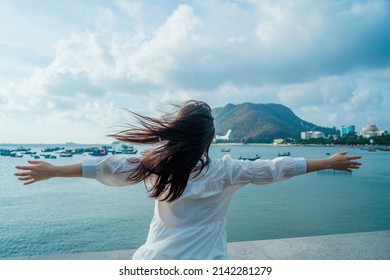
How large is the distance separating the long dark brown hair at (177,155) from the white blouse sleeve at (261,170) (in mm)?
114

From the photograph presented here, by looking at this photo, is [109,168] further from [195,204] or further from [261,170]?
[261,170]

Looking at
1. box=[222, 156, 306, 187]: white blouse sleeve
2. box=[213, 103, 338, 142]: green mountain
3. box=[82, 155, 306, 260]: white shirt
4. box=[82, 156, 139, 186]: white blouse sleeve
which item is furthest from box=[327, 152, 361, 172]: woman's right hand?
box=[213, 103, 338, 142]: green mountain

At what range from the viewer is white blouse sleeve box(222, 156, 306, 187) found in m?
1.17

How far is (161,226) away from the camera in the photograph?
1195mm

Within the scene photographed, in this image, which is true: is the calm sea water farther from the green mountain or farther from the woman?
the green mountain

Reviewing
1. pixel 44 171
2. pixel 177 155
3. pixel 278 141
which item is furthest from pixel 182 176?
pixel 278 141

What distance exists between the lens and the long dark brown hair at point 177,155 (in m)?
1.15

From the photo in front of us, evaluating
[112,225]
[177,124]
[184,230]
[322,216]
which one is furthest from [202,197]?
[322,216]

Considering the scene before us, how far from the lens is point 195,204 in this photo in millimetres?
1173

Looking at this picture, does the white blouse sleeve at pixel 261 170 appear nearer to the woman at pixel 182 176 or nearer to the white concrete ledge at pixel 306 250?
the woman at pixel 182 176

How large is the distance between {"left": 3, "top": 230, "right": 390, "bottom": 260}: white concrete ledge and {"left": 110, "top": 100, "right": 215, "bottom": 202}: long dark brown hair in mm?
1415

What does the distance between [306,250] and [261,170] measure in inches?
66.6

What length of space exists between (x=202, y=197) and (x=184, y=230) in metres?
0.14

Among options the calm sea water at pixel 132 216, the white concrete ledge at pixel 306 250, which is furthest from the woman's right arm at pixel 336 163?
the calm sea water at pixel 132 216
